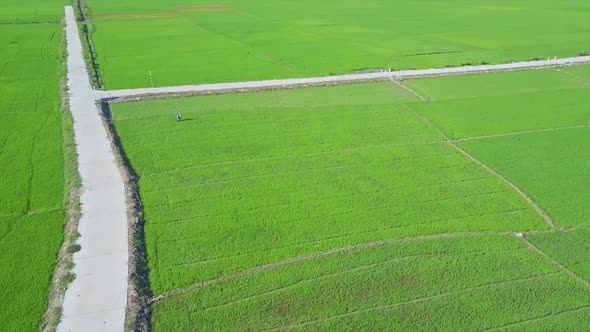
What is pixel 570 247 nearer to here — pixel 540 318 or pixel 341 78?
pixel 540 318

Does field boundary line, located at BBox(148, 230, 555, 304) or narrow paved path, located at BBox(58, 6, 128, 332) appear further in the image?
field boundary line, located at BBox(148, 230, 555, 304)

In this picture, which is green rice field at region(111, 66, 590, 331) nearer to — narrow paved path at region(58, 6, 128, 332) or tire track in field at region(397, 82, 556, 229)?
tire track in field at region(397, 82, 556, 229)

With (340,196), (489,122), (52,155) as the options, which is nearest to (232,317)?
(340,196)

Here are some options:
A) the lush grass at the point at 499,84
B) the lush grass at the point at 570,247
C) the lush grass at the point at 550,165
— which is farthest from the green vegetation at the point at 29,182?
the lush grass at the point at 499,84

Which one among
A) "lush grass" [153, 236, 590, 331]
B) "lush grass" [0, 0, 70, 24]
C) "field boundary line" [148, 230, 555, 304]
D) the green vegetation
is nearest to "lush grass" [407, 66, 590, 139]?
"field boundary line" [148, 230, 555, 304]

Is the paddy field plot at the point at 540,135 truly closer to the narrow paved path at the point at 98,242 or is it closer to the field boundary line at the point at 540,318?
the field boundary line at the point at 540,318

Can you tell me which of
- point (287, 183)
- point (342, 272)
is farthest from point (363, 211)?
point (342, 272)
